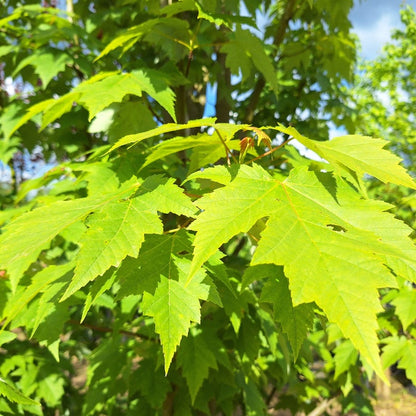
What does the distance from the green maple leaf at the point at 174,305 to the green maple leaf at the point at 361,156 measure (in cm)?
35

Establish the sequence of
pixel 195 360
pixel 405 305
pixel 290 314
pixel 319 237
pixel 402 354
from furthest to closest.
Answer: pixel 402 354
pixel 405 305
pixel 195 360
pixel 290 314
pixel 319 237

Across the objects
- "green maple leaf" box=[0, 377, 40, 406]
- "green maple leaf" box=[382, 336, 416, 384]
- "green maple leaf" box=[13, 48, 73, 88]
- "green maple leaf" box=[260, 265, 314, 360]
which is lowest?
"green maple leaf" box=[382, 336, 416, 384]

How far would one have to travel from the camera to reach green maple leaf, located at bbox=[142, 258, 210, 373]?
0.74 m

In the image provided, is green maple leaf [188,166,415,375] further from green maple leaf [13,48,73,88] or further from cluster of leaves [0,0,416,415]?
green maple leaf [13,48,73,88]

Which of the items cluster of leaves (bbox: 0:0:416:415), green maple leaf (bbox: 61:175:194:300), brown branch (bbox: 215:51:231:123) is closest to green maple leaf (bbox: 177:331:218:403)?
cluster of leaves (bbox: 0:0:416:415)

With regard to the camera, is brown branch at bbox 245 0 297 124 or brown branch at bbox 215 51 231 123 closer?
brown branch at bbox 245 0 297 124

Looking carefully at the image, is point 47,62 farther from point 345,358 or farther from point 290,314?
point 345,358

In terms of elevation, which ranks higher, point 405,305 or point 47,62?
point 47,62

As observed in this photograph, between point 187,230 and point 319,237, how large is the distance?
359 millimetres

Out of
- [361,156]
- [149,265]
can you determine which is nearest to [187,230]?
[149,265]

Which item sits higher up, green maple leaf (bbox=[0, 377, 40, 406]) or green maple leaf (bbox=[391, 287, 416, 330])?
green maple leaf (bbox=[0, 377, 40, 406])

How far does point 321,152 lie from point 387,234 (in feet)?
0.64

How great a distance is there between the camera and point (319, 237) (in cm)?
62

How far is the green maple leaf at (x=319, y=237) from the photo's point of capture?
1.80 ft
